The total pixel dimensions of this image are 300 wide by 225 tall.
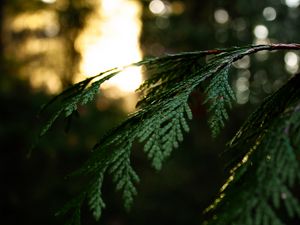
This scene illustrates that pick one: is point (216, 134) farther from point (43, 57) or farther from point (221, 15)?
point (221, 15)

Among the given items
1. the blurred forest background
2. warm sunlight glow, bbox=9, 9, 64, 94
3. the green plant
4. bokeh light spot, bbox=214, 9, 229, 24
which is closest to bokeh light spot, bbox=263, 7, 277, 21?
the blurred forest background

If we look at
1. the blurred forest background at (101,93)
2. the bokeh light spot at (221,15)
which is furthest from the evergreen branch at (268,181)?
the bokeh light spot at (221,15)

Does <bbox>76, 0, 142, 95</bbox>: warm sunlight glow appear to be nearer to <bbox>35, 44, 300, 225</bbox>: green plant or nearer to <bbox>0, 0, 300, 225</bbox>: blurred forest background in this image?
<bbox>0, 0, 300, 225</bbox>: blurred forest background

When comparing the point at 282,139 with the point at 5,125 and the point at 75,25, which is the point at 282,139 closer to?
the point at 5,125

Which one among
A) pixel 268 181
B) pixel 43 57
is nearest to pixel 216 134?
pixel 268 181

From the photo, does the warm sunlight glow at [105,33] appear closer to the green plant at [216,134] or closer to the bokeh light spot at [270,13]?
the bokeh light spot at [270,13]

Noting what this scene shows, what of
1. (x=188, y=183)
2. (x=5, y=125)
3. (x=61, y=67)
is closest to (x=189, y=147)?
(x=188, y=183)

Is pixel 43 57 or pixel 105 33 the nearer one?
pixel 43 57
